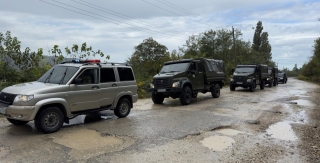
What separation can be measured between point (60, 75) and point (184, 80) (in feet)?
21.1

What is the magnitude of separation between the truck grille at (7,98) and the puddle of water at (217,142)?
4.65 meters

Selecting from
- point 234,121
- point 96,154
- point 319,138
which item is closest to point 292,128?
point 319,138

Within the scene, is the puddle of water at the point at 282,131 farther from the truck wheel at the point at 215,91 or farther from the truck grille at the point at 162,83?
the truck wheel at the point at 215,91

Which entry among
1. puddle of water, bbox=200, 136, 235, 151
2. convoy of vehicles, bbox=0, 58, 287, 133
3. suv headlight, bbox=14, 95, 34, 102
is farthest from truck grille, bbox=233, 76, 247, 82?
suv headlight, bbox=14, 95, 34, 102

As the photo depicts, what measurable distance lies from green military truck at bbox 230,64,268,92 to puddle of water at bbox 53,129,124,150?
51.6ft

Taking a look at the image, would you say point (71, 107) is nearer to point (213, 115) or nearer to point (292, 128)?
point (213, 115)

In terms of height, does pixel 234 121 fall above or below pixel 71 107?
below

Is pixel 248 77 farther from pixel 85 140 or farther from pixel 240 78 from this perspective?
pixel 85 140

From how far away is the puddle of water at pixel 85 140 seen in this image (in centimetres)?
551

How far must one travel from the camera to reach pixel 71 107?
6934 millimetres

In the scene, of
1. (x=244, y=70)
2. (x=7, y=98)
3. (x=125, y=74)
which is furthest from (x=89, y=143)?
(x=244, y=70)

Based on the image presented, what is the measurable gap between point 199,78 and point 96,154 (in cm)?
924

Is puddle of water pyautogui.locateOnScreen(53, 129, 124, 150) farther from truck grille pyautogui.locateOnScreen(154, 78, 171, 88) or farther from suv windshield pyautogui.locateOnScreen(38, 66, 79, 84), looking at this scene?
truck grille pyautogui.locateOnScreen(154, 78, 171, 88)

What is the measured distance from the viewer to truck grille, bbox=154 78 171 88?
39.0 feet
